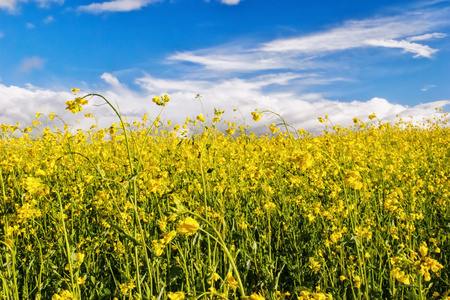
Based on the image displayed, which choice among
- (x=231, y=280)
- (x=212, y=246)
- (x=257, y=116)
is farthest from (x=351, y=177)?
(x=212, y=246)

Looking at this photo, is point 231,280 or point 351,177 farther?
point 351,177

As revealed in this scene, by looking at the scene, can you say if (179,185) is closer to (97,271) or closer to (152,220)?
(152,220)

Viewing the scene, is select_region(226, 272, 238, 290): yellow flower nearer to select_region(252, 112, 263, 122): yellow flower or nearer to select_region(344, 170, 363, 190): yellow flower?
select_region(344, 170, 363, 190): yellow flower

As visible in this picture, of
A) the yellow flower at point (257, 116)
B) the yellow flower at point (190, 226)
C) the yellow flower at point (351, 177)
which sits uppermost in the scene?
the yellow flower at point (257, 116)

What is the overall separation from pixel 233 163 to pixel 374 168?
1902 millimetres

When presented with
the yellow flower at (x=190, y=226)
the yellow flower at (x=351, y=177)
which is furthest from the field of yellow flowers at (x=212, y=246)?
the yellow flower at (x=190, y=226)

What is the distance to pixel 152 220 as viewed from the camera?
3.08m

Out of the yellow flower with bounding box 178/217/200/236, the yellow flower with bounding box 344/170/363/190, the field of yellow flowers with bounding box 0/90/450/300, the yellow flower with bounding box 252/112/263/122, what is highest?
the yellow flower with bounding box 252/112/263/122

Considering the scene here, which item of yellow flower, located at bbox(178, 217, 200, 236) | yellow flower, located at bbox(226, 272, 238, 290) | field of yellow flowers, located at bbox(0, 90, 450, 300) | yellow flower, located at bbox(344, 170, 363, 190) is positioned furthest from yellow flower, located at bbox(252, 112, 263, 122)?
yellow flower, located at bbox(178, 217, 200, 236)

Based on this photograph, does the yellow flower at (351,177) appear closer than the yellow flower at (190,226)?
No

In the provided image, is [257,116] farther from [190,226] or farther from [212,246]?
[190,226]

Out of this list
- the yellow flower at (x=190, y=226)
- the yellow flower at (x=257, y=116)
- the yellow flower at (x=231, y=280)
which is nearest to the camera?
the yellow flower at (x=190, y=226)

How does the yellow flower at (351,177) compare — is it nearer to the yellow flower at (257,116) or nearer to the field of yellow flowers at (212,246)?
the field of yellow flowers at (212,246)

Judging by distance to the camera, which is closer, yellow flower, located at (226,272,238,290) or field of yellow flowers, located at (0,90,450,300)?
yellow flower, located at (226,272,238,290)
